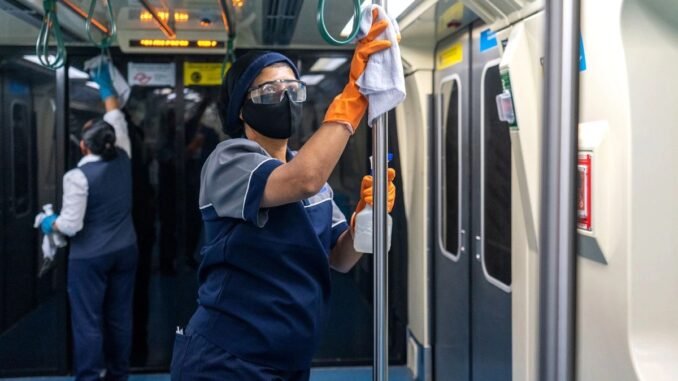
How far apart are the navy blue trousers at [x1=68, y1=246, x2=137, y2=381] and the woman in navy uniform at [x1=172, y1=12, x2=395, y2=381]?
2.52 metres

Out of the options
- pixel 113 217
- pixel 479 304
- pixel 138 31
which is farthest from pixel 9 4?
pixel 479 304

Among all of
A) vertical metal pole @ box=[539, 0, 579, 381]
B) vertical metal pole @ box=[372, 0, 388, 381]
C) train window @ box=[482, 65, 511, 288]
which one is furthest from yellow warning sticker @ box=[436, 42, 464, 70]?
vertical metal pole @ box=[539, 0, 579, 381]

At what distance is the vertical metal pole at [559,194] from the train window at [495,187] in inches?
77.4

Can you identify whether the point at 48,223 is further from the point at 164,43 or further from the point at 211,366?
the point at 211,366

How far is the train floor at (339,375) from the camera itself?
4.94 m

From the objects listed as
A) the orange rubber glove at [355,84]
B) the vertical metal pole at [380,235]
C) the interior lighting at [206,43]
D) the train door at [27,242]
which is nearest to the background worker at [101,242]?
the train door at [27,242]

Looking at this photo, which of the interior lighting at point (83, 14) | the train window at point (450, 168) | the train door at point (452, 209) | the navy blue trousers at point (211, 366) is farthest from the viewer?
the train window at point (450, 168)

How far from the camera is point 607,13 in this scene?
6.17ft

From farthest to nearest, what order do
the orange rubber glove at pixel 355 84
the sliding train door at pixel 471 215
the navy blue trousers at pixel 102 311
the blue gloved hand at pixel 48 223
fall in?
the blue gloved hand at pixel 48 223, the navy blue trousers at pixel 102 311, the sliding train door at pixel 471 215, the orange rubber glove at pixel 355 84

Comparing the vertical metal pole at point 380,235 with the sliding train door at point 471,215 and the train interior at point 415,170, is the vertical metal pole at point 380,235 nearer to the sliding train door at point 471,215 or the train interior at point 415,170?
the train interior at point 415,170

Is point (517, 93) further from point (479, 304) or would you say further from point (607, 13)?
point (479, 304)

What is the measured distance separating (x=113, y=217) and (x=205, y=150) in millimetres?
867

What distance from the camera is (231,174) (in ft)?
6.17

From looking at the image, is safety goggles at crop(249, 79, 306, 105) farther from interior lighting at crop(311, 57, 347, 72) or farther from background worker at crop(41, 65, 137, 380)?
interior lighting at crop(311, 57, 347, 72)
